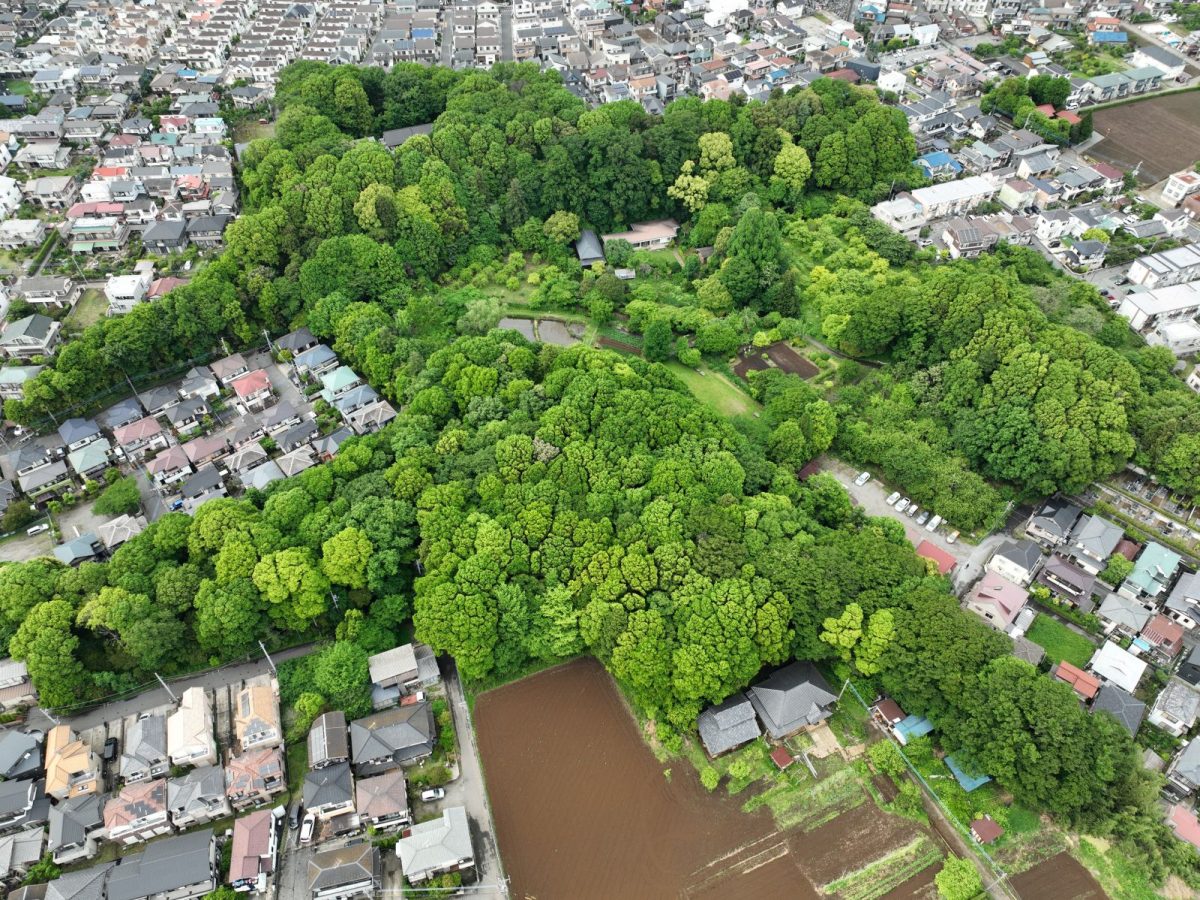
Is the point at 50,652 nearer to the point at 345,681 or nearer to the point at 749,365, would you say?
the point at 345,681

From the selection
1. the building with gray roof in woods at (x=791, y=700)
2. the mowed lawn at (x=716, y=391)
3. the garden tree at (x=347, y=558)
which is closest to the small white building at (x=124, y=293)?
the garden tree at (x=347, y=558)

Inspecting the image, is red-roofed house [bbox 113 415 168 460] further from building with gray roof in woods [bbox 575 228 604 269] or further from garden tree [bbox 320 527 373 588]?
building with gray roof in woods [bbox 575 228 604 269]

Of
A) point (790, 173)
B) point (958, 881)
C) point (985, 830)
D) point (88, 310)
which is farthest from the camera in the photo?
point (790, 173)

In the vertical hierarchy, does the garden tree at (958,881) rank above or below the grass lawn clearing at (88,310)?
below

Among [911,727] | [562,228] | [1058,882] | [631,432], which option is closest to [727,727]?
[911,727]

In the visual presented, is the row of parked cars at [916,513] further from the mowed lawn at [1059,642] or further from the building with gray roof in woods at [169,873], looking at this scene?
the building with gray roof in woods at [169,873]

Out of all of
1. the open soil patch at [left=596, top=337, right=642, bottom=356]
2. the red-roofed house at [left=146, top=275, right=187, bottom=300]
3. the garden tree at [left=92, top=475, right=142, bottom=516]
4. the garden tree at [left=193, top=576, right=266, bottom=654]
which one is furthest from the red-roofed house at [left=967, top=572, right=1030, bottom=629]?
the red-roofed house at [left=146, top=275, right=187, bottom=300]

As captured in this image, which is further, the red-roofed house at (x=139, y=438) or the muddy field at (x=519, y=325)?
the muddy field at (x=519, y=325)
